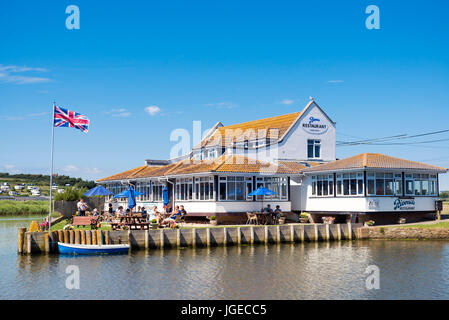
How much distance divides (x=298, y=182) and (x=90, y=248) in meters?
20.1

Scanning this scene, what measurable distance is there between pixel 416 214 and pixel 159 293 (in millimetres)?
26216

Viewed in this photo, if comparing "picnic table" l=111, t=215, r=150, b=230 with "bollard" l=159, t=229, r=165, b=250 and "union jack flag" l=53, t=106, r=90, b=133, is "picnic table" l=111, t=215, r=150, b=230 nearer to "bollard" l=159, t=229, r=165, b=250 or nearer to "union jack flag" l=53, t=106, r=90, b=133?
"bollard" l=159, t=229, r=165, b=250

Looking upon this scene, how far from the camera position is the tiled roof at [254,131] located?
4878 cm

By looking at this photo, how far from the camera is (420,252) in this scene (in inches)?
1165

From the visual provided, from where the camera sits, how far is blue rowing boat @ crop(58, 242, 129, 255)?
28.5 meters

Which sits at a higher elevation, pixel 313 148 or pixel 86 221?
pixel 313 148

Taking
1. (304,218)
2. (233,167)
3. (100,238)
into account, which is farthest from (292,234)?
(100,238)

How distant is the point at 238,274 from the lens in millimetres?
22953

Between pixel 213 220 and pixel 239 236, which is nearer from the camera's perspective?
pixel 239 236

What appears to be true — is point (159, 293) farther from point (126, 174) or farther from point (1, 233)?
point (126, 174)

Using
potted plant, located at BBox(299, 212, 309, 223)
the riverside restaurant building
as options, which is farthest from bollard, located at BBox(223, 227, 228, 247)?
potted plant, located at BBox(299, 212, 309, 223)

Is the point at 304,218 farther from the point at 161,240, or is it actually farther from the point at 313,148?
the point at 161,240

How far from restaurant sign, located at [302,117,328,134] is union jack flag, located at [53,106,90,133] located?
78.3ft
